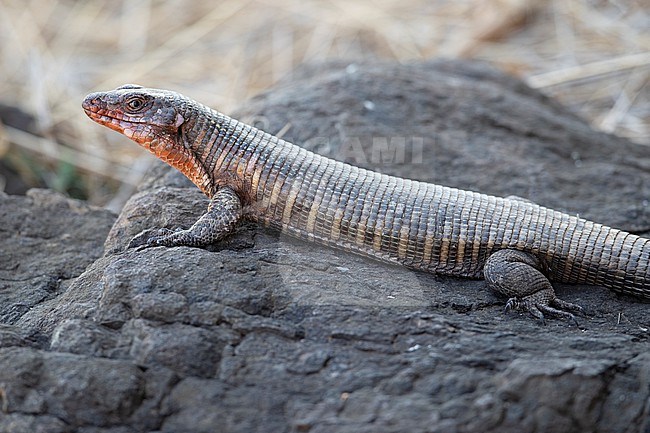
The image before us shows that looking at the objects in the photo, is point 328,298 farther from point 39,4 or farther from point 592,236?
point 39,4

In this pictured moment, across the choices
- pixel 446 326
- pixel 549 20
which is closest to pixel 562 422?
pixel 446 326

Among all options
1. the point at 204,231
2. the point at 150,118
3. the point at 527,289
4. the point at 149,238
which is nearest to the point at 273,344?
the point at 204,231

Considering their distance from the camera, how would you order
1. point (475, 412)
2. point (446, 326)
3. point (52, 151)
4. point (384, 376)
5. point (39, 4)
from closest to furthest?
1. point (475, 412)
2. point (384, 376)
3. point (446, 326)
4. point (52, 151)
5. point (39, 4)

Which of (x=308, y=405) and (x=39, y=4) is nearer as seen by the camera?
(x=308, y=405)

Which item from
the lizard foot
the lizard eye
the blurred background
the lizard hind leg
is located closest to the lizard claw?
the lizard eye

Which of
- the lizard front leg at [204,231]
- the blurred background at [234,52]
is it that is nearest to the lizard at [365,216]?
the lizard front leg at [204,231]

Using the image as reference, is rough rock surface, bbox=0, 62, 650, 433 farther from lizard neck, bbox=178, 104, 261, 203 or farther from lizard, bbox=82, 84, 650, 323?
lizard neck, bbox=178, 104, 261, 203

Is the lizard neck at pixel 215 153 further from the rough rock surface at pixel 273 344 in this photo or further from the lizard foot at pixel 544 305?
the lizard foot at pixel 544 305
